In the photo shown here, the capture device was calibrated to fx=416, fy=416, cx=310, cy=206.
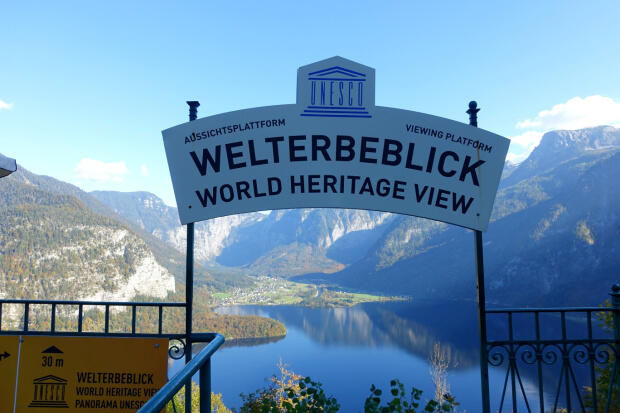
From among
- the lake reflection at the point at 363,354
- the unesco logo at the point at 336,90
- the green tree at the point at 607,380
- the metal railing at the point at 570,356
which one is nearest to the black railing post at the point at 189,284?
the unesco logo at the point at 336,90

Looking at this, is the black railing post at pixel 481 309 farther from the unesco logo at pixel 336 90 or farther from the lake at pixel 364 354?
the lake at pixel 364 354

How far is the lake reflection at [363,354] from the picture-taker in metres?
59.7

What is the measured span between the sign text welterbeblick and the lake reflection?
54.0m

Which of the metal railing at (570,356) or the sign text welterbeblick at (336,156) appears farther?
the sign text welterbeblick at (336,156)

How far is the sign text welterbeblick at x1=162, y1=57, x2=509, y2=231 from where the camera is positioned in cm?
443

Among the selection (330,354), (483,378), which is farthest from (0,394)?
(330,354)

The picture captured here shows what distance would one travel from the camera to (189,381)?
247cm

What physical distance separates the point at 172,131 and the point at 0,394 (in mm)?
A: 3296

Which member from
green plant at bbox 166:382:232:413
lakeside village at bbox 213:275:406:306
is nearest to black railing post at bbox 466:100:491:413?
green plant at bbox 166:382:232:413

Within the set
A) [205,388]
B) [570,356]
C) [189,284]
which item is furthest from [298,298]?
[205,388]

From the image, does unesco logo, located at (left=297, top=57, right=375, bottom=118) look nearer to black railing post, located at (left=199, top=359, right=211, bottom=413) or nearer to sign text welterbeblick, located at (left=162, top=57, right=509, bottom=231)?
sign text welterbeblick, located at (left=162, top=57, right=509, bottom=231)

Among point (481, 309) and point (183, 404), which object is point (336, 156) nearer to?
point (481, 309)

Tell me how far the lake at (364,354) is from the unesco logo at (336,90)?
48677 mm

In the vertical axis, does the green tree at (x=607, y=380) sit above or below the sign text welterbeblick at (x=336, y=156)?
below
